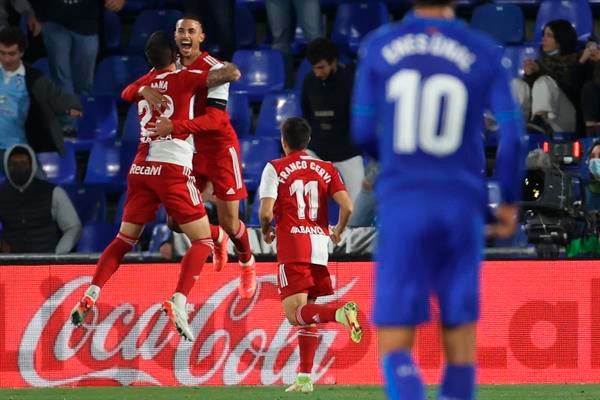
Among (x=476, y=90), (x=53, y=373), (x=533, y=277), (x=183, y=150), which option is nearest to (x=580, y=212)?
(x=533, y=277)

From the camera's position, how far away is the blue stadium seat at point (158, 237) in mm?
13091

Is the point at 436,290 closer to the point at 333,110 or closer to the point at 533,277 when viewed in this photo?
the point at 533,277

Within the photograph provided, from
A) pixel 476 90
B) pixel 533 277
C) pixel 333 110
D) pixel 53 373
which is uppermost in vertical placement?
pixel 476 90

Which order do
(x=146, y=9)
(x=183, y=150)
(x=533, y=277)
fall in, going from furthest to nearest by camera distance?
(x=146, y=9) < (x=533, y=277) < (x=183, y=150)

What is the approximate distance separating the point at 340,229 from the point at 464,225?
4.90 metres

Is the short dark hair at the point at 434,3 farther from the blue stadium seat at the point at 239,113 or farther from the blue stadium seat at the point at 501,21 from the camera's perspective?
the blue stadium seat at the point at 501,21

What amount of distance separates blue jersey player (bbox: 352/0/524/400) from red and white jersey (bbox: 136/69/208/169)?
434 centimetres

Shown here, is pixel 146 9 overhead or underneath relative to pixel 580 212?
overhead

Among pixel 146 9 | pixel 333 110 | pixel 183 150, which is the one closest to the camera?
pixel 183 150

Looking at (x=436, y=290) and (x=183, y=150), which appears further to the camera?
(x=183, y=150)

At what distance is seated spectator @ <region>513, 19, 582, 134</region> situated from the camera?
13.6 metres

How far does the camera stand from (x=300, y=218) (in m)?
10.3

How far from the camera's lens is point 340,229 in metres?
10.3

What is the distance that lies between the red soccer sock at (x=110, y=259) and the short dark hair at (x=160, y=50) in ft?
4.09
